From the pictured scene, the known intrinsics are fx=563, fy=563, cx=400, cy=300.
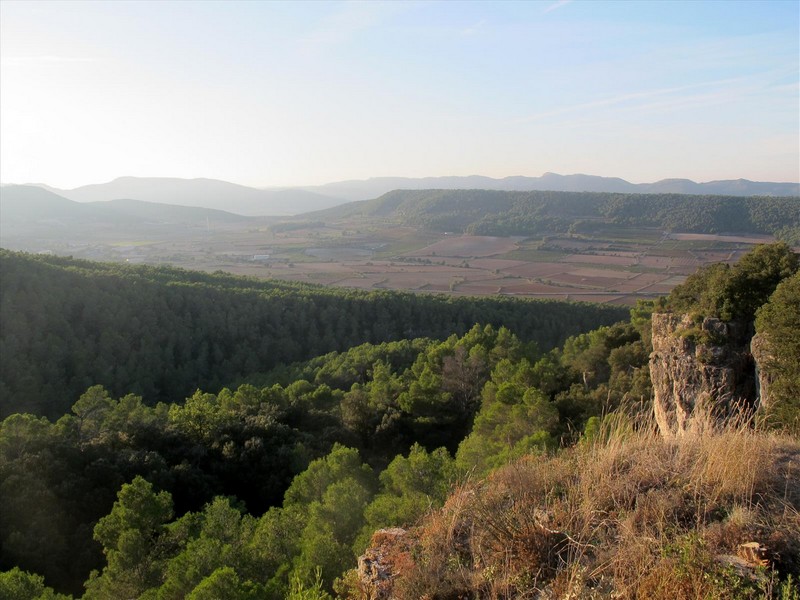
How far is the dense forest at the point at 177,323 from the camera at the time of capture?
34.4 m

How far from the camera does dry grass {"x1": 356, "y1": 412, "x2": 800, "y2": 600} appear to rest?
4016 mm

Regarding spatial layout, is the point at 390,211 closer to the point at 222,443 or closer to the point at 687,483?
the point at 222,443

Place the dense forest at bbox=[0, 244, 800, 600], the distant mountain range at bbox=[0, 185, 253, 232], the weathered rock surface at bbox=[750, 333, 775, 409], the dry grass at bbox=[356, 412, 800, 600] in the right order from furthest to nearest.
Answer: the distant mountain range at bbox=[0, 185, 253, 232]
the weathered rock surface at bbox=[750, 333, 775, 409]
the dense forest at bbox=[0, 244, 800, 600]
the dry grass at bbox=[356, 412, 800, 600]

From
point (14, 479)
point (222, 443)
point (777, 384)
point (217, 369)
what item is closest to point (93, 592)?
point (14, 479)

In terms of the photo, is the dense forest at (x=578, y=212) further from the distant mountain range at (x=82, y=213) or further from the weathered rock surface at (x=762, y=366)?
the weathered rock surface at (x=762, y=366)

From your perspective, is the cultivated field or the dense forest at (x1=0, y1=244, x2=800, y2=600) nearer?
the dense forest at (x1=0, y1=244, x2=800, y2=600)

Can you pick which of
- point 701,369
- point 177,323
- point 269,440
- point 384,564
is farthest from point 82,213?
point 384,564

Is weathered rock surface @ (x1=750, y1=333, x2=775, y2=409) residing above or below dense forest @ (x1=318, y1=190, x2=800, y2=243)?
below

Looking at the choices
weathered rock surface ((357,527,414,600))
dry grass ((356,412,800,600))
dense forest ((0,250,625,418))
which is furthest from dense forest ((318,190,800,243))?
weathered rock surface ((357,527,414,600))

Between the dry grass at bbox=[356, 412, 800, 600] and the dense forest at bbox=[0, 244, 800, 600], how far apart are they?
14 centimetres

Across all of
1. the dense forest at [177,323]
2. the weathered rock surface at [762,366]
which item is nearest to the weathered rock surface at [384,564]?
the weathered rock surface at [762,366]

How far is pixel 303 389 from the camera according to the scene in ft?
91.3

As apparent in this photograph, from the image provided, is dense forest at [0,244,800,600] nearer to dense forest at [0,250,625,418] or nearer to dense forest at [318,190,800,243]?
dense forest at [0,250,625,418]

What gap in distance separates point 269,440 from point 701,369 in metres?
15.7
